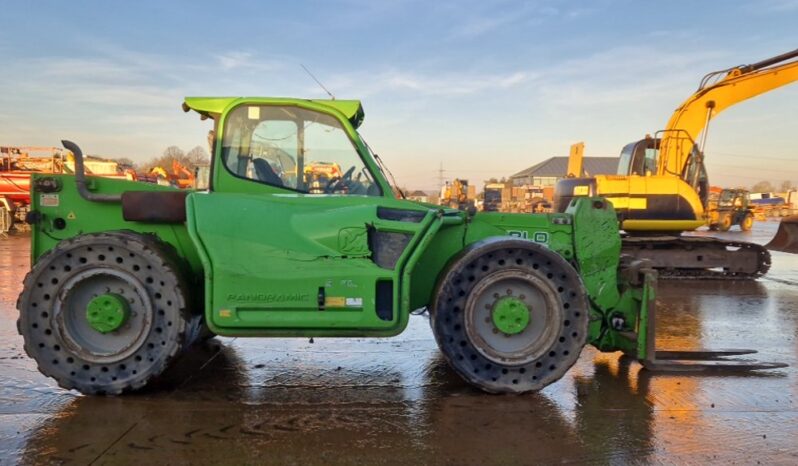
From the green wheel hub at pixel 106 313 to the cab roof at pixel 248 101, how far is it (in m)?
1.57

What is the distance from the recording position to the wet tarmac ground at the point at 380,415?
325 cm

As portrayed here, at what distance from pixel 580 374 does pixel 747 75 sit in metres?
9.65

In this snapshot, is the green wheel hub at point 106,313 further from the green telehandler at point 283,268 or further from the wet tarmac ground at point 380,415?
the wet tarmac ground at point 380,415

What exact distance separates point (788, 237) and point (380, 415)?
34.0ft

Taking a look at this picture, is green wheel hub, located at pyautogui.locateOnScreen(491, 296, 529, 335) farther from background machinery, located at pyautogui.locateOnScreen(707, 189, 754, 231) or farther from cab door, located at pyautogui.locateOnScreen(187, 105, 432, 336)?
background machinery, located at pyautogui.locateOnScreen(707, 189, 754, 231)

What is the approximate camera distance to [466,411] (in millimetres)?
3887

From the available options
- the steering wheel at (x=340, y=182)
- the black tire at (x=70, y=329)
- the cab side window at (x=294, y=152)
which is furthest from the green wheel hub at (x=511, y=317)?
the black tire at (x=70, y=329)

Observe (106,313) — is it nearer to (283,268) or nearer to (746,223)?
(283,268)

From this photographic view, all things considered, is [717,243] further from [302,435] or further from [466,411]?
[302,435]

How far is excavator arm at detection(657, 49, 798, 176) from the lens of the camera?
11406 millimetres

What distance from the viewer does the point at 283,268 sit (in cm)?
396

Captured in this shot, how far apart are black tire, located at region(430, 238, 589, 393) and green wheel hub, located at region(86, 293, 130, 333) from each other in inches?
87.0

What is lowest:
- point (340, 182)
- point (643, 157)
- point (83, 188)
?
point (83, 188)

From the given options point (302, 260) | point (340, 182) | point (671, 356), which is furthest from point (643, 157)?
point (302, 260)
